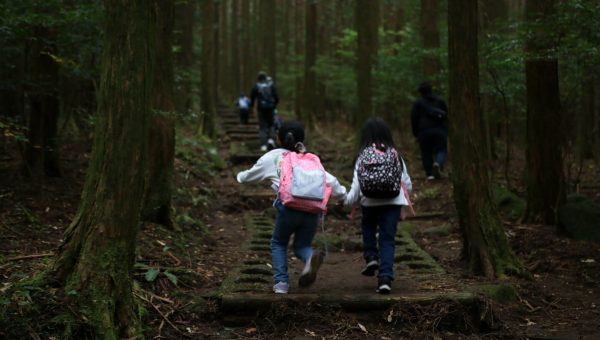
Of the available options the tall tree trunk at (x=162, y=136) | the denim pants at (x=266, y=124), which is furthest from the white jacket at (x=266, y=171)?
the denim pants at (x=266, y=124)

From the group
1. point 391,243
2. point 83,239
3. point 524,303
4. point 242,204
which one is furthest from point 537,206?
point 83,239

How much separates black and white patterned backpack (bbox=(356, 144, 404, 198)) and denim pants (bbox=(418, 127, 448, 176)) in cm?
740

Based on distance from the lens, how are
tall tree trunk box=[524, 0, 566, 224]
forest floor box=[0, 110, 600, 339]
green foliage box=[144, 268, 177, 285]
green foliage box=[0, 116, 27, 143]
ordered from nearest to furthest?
forest floor box=[0, 110, 600, 339] → green foliage box=[144, 268, 177, 285] → green foliage box=[0, 116, 27, 143] → tall tree trunk box=[524, 0, 566, 224]

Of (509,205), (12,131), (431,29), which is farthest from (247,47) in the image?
(12,131)

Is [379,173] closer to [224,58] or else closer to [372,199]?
[372,199]

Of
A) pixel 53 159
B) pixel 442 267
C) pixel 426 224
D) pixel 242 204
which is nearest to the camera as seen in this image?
pixel 442 267

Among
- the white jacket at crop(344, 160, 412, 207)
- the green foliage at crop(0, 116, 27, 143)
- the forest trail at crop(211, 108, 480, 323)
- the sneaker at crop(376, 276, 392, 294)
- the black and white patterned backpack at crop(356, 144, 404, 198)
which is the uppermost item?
the green foliage at crop(0, 116, 27, 143)

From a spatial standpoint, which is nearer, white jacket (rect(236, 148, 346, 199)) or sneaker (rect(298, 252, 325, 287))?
sneaker (rect(298, 252, 325, 287))

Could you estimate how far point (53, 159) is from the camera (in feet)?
30.1

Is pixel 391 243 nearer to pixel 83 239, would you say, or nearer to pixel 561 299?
pixel 561 299

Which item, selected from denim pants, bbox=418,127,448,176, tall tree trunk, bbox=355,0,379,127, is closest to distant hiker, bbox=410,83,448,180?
denim pants, bbox=418,127,448,176

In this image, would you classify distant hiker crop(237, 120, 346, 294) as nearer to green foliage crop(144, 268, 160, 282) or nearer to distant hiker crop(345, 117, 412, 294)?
distant hiker crop(345, 117, 412, 294)

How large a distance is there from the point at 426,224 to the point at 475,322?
5.29 meters

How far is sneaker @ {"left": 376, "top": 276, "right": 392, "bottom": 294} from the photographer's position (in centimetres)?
527
